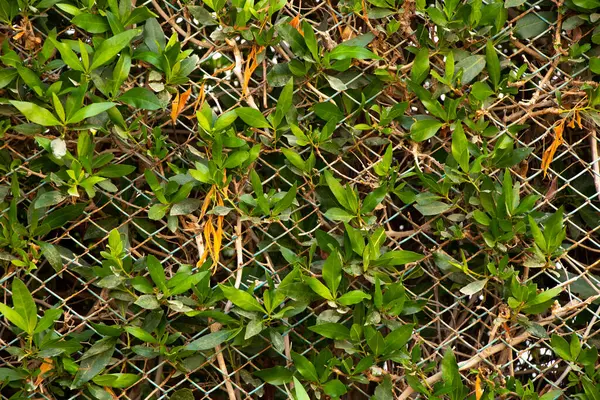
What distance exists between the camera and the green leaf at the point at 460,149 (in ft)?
7.23

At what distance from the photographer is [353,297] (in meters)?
2.15

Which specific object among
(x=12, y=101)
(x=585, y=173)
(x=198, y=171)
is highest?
(x=12, y=101)

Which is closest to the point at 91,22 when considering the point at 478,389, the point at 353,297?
the point at 353,297

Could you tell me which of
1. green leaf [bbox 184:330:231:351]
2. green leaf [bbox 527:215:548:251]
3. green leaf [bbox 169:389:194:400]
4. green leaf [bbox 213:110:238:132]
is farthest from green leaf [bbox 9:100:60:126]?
green leaf [bbox 527:215:548:251]

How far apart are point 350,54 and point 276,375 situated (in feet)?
2.91

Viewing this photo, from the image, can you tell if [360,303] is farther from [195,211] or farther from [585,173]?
[585,173]

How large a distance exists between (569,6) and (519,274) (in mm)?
772

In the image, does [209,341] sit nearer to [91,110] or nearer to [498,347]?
[91,110]

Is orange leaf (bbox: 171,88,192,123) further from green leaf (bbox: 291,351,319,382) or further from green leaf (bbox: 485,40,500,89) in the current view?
green leaf (bbox: 485,40,500,89)

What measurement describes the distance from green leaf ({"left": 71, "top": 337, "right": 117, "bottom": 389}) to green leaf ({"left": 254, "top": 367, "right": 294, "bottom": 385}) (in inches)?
16.1

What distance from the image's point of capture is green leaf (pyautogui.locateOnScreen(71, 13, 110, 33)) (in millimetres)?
2148

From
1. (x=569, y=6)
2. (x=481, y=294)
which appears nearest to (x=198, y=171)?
(x=481, y=294)

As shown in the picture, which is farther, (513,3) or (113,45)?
(513,3)

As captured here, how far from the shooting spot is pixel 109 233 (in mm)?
2213
